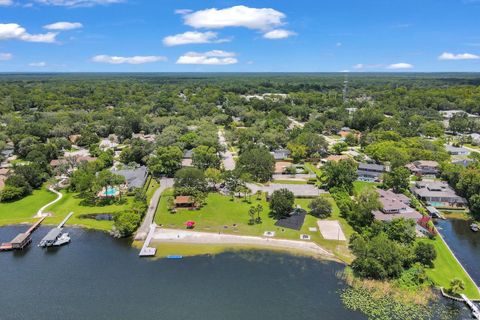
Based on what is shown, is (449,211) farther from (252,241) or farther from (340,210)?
(252,241)

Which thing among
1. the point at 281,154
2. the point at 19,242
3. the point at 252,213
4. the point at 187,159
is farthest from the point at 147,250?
the point at 281,154

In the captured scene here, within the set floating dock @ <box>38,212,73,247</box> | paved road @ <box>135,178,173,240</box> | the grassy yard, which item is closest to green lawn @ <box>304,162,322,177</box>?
the grassy yard

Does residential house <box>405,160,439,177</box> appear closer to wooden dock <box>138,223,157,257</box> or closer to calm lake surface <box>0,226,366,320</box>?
calm lake surface <box>0,226,366,320</box>

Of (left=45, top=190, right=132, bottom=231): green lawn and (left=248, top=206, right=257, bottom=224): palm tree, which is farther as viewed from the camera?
(left=45, top=190, right=132, bottom=231): green lawn

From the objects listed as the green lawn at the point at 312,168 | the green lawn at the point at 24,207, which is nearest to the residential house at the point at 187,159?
the green lawn at the point at 312,168

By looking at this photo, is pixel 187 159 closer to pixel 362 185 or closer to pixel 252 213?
pixel 252 213

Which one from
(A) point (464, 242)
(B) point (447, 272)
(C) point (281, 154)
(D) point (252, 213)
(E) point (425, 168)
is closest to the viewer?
(B) point (447, 272)
